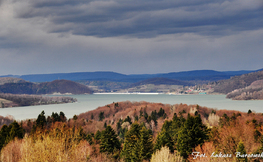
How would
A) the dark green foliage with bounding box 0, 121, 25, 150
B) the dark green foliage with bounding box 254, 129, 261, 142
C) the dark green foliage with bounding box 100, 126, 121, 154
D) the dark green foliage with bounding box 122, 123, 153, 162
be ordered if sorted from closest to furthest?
the dark green foliage with bounding box 122, 123, 153, 162, the dark green foliage with bounding box 254, 129, 261, 142, the dark green foliage with bounding box 100, 126, 121, 154, the dark green foliage with bounding box 0, 121, 25, 150

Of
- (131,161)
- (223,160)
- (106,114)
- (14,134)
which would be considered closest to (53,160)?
(223,160)

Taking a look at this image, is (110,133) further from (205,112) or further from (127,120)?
(205,112)

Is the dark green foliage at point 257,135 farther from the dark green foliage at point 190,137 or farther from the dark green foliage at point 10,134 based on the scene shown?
the dark green foliage at point 10,134

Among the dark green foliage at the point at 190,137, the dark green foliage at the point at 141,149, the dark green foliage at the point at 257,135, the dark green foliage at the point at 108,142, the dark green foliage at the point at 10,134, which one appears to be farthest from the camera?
the dark green foliage at the point at 10,134

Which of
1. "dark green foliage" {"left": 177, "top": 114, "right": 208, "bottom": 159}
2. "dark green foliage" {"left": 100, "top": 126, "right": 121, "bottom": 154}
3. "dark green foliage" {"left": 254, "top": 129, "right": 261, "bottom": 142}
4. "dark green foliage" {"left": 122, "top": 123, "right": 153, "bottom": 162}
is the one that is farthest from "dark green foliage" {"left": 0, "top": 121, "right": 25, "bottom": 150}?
"dark green foliage" {"left": 254, "top": 129, "right": 261, "bottom": 142}

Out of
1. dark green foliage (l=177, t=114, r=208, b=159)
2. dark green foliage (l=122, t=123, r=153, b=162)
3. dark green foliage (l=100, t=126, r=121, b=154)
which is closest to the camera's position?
dark green foliage (l=177, t=114, r=208, b=159)

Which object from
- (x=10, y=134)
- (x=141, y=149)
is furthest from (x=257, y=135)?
(x=10, y=134)

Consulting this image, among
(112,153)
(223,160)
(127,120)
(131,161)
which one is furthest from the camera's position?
(127,120)

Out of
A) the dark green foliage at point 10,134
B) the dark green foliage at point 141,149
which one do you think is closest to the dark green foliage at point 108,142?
the dark green foliage at point 141,149

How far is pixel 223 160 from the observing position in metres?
24.1

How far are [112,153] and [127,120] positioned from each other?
60.2 meters

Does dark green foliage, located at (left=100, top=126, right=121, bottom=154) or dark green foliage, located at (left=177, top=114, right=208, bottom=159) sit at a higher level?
dark green foliage, located at (left=177, top=114, right=208, bottom=159)

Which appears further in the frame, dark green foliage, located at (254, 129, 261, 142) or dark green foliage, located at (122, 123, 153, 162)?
dark green foliage, located at (254, 129, 261, 142)

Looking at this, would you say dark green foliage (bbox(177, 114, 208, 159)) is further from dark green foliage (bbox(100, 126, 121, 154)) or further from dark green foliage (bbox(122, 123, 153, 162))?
dark green foliage (bbox(100, 126, 121, 154))
